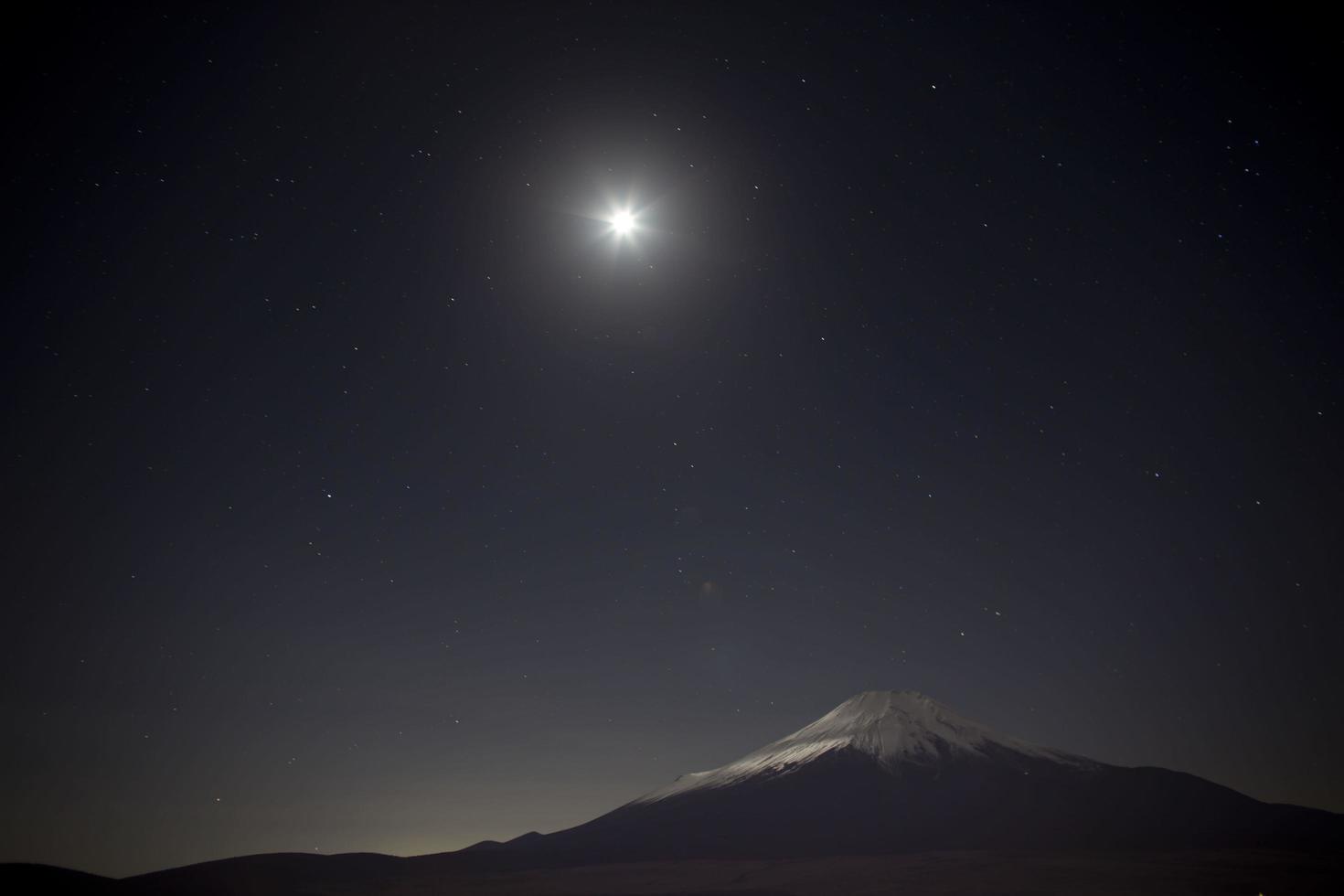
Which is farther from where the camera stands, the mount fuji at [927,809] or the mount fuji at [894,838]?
the mount fuji at [927,809]

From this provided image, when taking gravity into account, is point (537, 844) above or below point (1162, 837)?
above

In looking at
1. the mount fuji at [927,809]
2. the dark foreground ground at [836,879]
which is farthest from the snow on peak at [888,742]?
the dark foreground ground at [836,879]

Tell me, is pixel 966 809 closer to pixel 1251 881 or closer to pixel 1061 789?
pixel 1061 789

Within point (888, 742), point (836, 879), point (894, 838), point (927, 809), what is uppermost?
point (888, 742)

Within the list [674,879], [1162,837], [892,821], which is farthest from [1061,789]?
[674,879]

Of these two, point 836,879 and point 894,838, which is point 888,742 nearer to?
point 894,838

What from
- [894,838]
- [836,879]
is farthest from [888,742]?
[836,879]

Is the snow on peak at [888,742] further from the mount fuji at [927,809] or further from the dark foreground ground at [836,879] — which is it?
the dark foreground ground at [836,879]
